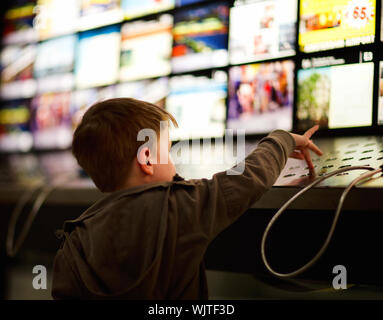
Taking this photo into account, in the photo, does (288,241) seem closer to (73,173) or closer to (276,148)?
(276,148)

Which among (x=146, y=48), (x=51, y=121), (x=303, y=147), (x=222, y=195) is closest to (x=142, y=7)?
(x=146, y=48)

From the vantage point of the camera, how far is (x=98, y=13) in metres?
1.65

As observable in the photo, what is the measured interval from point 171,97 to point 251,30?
0.31m

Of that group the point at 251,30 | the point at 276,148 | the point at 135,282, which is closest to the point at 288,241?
the point at 276,148

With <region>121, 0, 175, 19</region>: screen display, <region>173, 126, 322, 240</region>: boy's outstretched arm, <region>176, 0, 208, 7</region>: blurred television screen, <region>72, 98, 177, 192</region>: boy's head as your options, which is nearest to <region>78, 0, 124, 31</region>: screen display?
<region>121, 0, 175, 19</region>: screen display

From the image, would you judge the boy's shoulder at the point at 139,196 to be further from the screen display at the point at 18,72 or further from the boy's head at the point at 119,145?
the screen display at the point at 18,72

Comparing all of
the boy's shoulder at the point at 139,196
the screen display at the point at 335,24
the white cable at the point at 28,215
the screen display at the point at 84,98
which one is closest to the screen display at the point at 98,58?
the screen display at the point at 84,98

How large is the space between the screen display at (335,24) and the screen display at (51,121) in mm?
893

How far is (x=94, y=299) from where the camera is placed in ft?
2.37

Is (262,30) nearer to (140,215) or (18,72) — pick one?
(140,215)

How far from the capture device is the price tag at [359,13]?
1046 millimetres

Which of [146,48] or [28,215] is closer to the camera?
[28,215]

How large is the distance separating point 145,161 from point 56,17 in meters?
1.22
